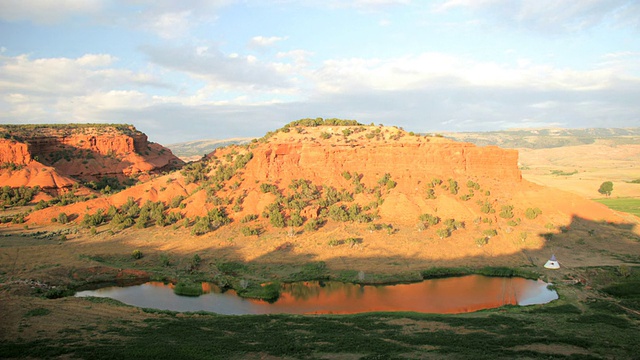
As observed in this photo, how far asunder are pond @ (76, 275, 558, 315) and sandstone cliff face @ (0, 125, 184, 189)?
40832 mm

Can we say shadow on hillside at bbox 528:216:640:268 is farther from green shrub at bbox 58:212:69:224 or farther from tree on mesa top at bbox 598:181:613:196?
green shrub at bbox 58:212:69:224

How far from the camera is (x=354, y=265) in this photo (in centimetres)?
3353

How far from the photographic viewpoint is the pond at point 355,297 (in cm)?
2591

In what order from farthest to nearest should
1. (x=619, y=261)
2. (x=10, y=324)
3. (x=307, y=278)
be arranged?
(x=619, y=261) → (x=307, y=278) → (x=10, y=324)

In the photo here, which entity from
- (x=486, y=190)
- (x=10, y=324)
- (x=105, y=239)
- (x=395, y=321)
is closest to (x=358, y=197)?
(x=486, y=190)

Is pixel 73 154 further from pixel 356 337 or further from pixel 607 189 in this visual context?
pixel 607 189

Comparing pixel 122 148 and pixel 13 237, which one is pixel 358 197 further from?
pixel 122 148

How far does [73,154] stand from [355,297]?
64572 millimetres

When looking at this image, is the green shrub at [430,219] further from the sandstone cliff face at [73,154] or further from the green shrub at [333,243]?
the sandstone cliff face at [73,154]

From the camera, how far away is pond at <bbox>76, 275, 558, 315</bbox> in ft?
85.0

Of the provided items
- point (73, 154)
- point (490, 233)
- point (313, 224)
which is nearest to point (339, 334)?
point (313, 224)

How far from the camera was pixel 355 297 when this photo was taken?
92.0 ft

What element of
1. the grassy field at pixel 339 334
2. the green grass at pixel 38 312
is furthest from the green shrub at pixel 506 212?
the green grass at pixel 38 312

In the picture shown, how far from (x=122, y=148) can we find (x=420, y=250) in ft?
207
